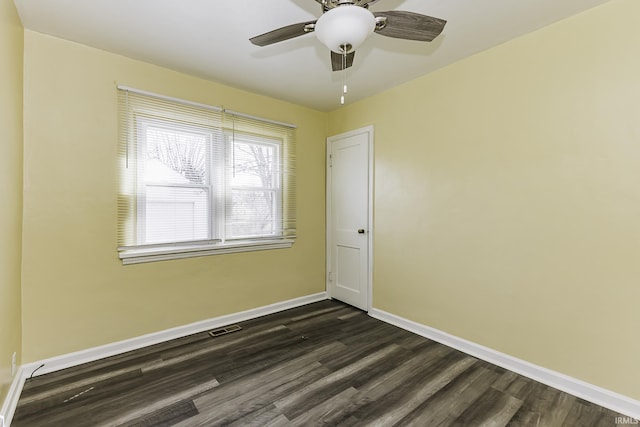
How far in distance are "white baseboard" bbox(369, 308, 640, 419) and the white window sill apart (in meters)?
1.77

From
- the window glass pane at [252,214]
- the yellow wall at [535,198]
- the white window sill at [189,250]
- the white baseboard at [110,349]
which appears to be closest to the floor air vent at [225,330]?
the white baseboard at [110,349]

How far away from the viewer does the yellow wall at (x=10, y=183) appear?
1628mm

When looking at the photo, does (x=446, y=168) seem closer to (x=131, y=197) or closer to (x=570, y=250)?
(x=570, y=250)

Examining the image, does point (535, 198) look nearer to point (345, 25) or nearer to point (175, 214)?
point (345, 25)

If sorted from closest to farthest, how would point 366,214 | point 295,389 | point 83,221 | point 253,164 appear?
point 295,389
point 83,221
point 253,164
point 366,214

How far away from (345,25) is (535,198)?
1858 mm

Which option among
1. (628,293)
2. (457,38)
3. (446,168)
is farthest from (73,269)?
(628,293)

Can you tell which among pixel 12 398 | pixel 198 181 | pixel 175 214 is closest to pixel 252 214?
pixel 198 181

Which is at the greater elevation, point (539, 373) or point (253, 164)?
point (253, 164)

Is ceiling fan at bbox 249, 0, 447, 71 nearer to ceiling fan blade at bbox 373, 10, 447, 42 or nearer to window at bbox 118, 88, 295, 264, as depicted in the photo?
ceiling fan blade at bbox 373, 10, 447, 42

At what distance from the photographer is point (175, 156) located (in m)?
2.76

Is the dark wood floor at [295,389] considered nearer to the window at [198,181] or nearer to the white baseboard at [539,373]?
the white baseboard at [539,373]

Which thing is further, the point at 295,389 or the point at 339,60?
the point at 295,389

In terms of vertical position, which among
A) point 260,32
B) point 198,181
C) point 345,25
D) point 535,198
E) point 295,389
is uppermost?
point 260,32
